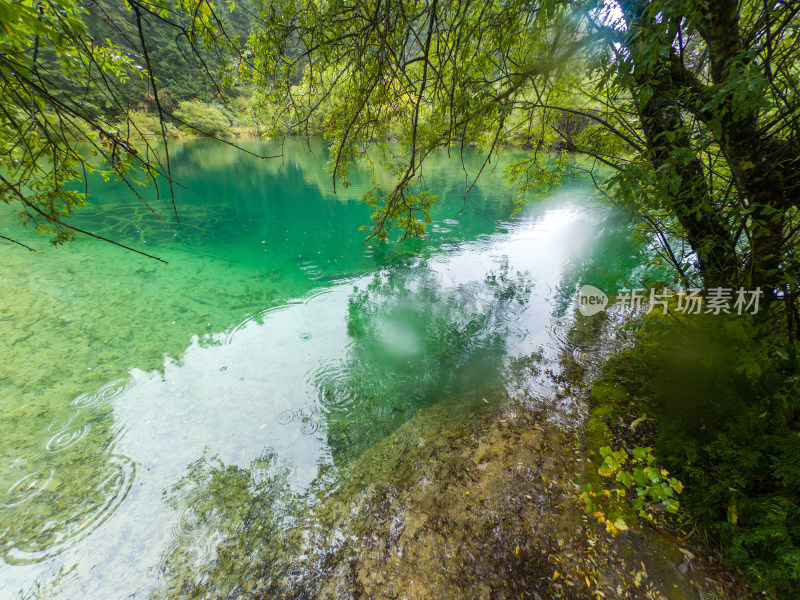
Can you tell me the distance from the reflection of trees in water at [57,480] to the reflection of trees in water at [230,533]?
695 millimetres

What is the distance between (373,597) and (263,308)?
17.2 ft

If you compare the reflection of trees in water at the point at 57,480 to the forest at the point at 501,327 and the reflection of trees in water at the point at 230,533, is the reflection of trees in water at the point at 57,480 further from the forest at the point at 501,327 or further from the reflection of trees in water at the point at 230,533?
the reflection of trees in water at the point at 230,533

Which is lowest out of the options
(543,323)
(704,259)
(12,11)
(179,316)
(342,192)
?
(179,316)

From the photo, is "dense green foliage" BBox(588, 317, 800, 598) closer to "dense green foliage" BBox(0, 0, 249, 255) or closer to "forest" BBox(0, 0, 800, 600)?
"forest" BBox(0, 0, 800, 600)

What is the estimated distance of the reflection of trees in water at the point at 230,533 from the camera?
2.54 m

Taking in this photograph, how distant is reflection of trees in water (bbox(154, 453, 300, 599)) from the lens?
2.54 m

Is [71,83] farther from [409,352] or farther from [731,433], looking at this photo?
[731,433]

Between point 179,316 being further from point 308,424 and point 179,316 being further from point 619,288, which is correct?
point 619,288

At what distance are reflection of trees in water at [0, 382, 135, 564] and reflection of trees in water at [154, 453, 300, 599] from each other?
27.4 inches

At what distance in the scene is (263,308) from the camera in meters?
6.41

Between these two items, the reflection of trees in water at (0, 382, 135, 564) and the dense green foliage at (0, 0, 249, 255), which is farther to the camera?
the reflection of trees in water at (0, 382, 135, 564)

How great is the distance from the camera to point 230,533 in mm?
2861

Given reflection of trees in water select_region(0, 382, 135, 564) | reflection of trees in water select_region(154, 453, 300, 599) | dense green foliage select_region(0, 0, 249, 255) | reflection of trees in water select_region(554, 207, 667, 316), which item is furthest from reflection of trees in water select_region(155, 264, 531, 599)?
dense green foliage select_region(0, 0, 249, 255)

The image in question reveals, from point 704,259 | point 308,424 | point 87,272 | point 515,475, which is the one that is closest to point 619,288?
point 704,259
